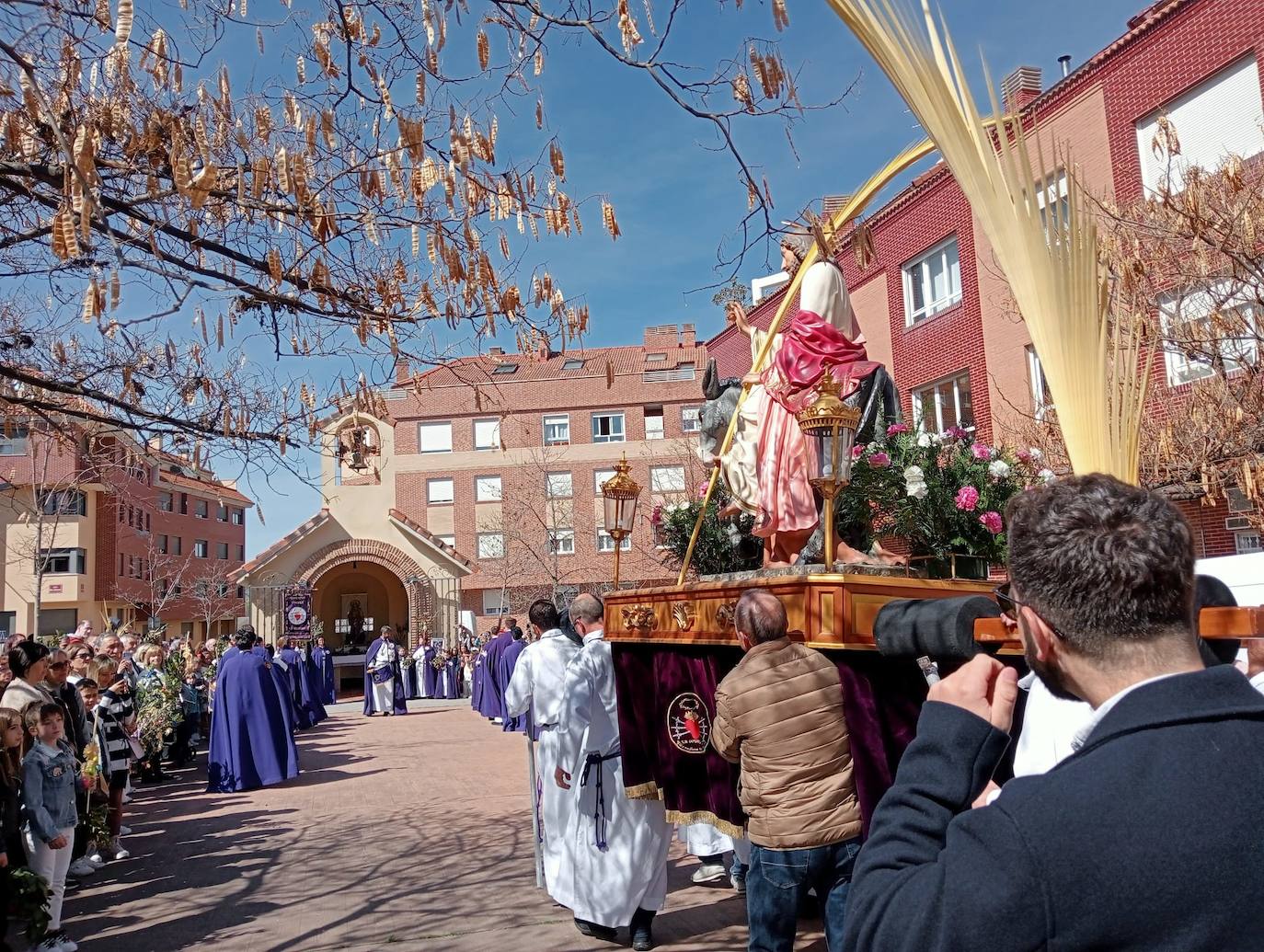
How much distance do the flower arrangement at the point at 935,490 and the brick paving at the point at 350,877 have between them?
2.54 m

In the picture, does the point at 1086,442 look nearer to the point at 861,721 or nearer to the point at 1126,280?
the point at 861,721

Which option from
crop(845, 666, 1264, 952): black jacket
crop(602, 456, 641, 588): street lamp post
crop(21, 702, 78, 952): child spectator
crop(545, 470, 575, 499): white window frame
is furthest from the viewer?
crop(545, 470, 575, 499): white window frame

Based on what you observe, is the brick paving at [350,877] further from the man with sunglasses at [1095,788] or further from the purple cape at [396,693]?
the purple cape at [396,693]

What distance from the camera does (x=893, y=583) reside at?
4.06 meters

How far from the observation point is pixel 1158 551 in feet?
4.67

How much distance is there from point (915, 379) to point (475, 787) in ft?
40.1

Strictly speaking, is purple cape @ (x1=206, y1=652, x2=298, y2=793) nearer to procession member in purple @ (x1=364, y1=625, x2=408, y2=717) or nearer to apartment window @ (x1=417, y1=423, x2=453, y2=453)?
procession member in purple @ (x1=364, y1=625, x2=408, y2=717)

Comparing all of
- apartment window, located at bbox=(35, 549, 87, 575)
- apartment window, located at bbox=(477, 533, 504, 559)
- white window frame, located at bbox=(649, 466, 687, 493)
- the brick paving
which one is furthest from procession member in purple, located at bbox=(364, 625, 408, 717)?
apartment window, located at bbox=(35, 549, 87, 575)

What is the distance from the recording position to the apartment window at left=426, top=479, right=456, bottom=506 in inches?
1476

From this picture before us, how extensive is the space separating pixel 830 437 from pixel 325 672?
77.5ft

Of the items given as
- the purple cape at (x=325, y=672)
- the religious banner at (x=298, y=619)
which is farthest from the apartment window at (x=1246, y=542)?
the purple cape at (x=325, y=672)

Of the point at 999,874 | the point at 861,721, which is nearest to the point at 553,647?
the point at 861,721

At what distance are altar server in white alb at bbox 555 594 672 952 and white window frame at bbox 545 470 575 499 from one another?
96.5ft

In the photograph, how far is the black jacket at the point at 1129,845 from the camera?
1.21 metres
